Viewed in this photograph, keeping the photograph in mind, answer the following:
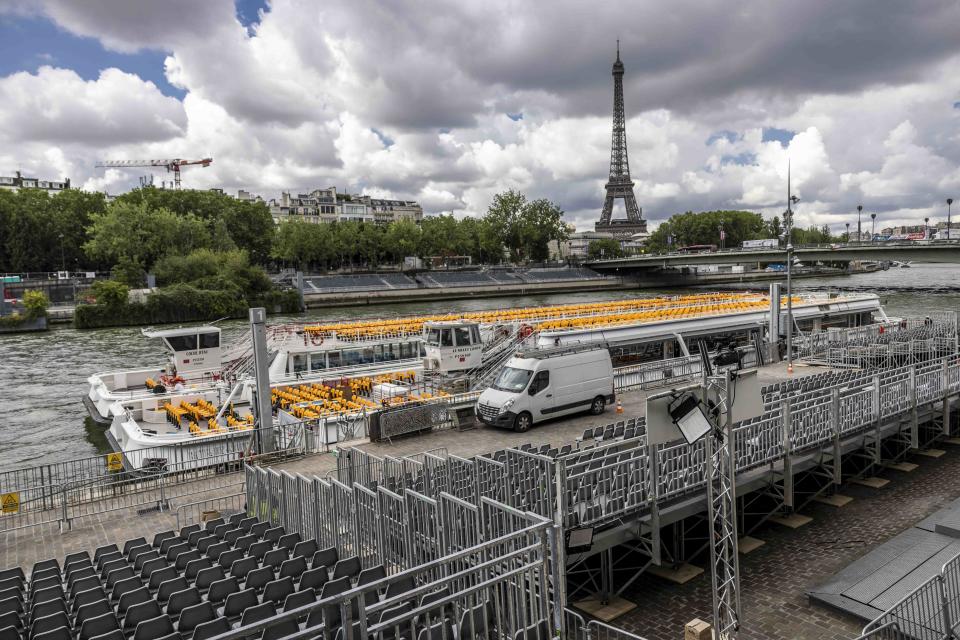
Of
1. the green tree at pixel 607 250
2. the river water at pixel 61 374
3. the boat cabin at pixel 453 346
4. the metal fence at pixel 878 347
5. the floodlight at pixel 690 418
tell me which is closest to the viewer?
the floodlight at pixel 690 418

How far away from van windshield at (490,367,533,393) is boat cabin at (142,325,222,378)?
14297 millimetres

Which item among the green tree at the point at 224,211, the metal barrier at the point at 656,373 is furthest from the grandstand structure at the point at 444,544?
the green tree at the point at 224,211

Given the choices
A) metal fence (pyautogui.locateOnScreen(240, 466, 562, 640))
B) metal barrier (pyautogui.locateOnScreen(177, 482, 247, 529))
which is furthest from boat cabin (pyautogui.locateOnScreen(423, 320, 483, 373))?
metal fence (pyautogui.locateOnScreen(240, 466, 562, 640))

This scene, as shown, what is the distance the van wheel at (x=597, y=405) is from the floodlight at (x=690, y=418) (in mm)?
12216

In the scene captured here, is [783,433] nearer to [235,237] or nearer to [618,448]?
[618,448]

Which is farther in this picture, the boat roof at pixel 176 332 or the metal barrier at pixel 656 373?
the boat roof at pixel 176 332

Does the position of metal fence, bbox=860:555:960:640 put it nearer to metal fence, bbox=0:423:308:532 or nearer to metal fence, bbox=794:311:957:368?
metal fence, bbox=0:423:308:532

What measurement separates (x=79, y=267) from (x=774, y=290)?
9714cm

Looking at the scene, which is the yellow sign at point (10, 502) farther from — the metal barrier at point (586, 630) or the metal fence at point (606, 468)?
the metal barrier at point (586, 630)

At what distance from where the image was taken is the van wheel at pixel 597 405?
18516 millimetres

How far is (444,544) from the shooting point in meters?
7.64

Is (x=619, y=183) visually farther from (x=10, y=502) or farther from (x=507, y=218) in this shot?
(x=10, y=502)

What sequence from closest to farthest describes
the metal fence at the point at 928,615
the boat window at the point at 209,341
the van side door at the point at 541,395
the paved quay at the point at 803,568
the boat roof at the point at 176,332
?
the metal fence at the point at 928,615 → the paved quay at the point at 803,568 → the van side door at the point at 541,395 → the boat roof at the point at 176,332 → the boat window at the point at 209,341

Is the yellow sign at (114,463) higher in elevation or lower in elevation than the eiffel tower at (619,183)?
lower
